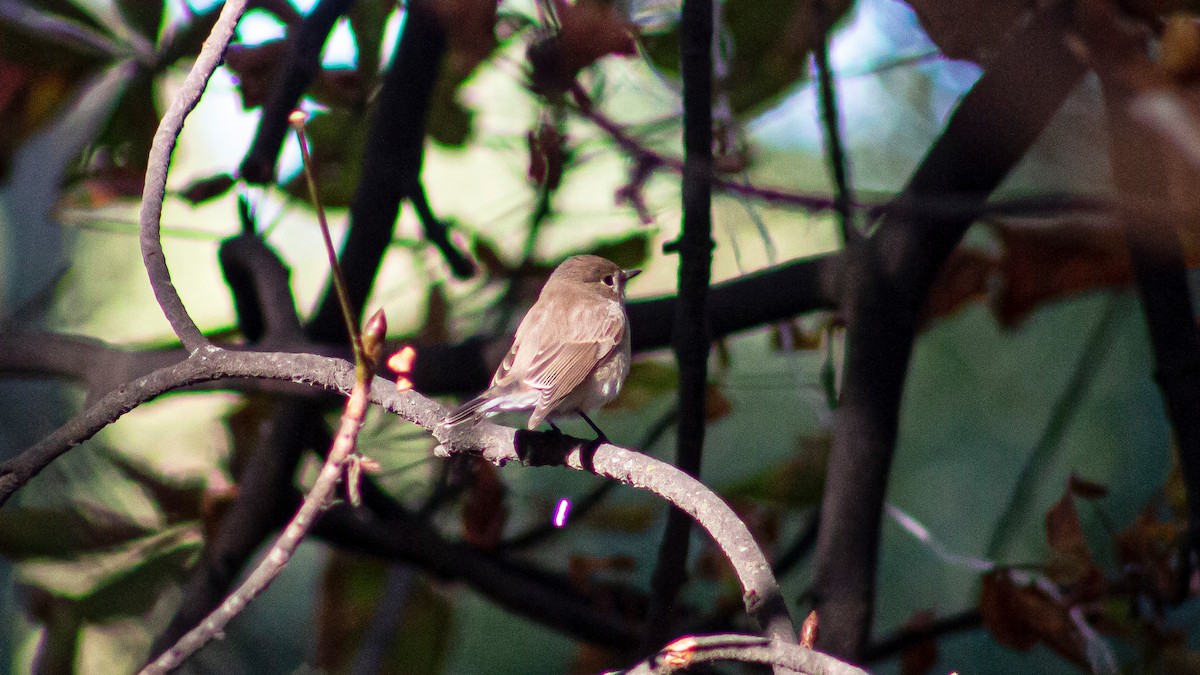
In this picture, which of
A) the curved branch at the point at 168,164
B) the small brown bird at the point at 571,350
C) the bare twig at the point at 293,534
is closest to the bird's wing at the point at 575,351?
the small brown bird at the point at 571,350

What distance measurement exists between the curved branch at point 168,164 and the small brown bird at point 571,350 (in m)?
0.46

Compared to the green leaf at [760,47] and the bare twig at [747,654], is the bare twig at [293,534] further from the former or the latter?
the green leaf at [760,47]

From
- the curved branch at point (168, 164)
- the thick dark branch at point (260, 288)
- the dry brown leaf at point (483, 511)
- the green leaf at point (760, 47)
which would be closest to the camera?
the curved branch at point (168, 164)

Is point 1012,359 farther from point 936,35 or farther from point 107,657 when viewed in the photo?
point 107,657

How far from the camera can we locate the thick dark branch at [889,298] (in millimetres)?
1800

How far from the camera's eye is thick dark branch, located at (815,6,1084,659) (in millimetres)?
1800

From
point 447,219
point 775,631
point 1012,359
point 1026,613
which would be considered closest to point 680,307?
point 775,631

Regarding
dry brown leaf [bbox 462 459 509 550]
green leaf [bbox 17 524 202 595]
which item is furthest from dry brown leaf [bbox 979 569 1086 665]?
green leaf [bbox 17 524 202 595]

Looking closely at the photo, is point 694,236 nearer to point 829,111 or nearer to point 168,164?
point 829,111

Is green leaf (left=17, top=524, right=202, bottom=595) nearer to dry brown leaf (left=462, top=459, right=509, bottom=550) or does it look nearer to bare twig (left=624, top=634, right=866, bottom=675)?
dry brown leaf (left=462, top=459, right=509, bottom=550)

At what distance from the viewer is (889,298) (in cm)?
192

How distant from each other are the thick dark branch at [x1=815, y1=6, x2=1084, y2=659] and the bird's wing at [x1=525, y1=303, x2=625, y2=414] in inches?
18.4

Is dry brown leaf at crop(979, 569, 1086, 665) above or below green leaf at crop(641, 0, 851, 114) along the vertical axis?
below

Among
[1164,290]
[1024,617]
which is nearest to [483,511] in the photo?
[1024,617]
